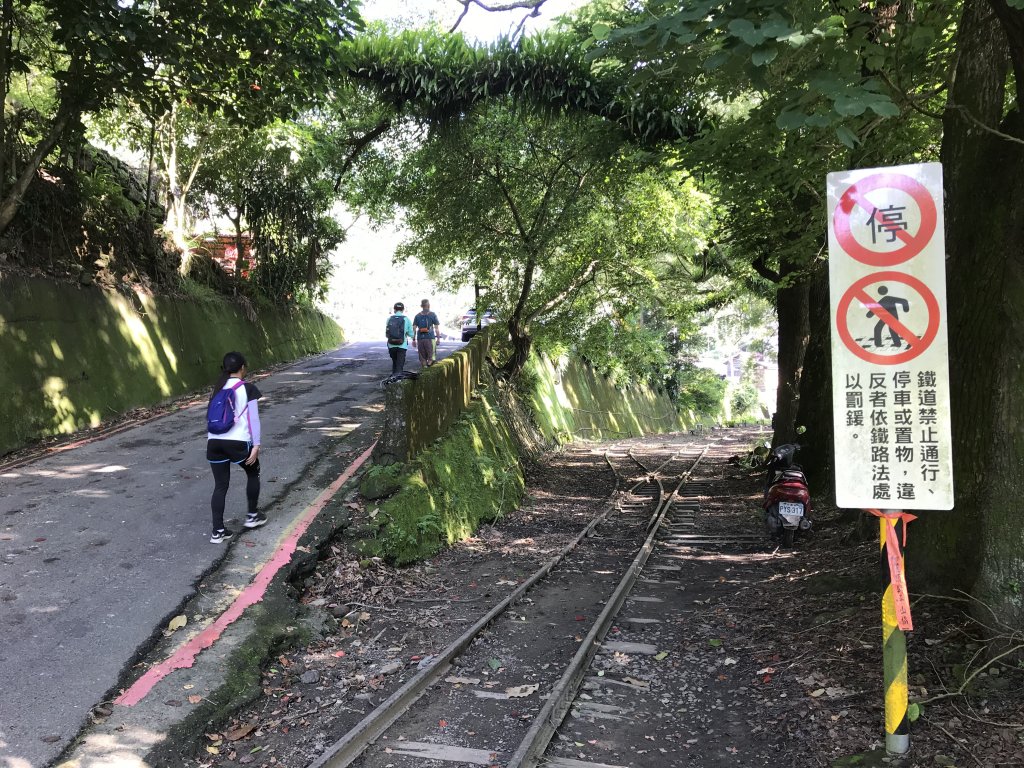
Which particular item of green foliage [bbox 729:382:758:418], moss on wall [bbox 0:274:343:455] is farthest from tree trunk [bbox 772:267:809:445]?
green foliage [bbox 729:382:758:418]

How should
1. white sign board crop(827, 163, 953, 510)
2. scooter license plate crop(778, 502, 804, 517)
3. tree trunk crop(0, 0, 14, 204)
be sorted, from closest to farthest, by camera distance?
white sign board crop(827, 163, 953, 510) → scooter license plate crop(778, 502, 804, 517) → tree trunk crop(0, 0, 14, 204)

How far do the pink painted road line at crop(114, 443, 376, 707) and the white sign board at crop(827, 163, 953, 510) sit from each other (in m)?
4.33

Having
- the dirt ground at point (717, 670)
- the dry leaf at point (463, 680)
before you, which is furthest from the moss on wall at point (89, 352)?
the dry leaf at point (463, 680)

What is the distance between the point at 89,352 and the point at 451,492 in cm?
701

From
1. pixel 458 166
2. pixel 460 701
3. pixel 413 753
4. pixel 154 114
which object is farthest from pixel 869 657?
pixel 458 166

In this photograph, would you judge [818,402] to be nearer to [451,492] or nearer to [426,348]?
[451,492]

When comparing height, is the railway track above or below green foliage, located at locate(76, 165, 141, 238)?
below

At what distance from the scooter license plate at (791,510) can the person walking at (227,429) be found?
601cm

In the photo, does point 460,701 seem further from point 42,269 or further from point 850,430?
point 42,269

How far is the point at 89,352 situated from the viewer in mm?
11500

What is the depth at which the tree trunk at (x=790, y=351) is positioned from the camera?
12594 millimetres

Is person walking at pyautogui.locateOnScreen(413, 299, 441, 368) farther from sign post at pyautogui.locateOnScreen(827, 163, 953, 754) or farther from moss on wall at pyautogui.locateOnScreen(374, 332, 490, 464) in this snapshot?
sign post at pyautogui.locateOnScreen(827, 163, 953, 754)

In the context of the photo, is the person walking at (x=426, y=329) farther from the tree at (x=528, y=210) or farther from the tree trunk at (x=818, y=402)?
the tree trunk at (x=818, y=402)

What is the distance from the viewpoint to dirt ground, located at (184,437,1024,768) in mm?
3932
